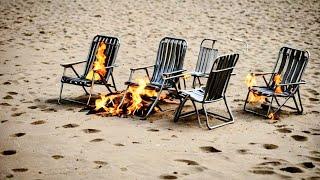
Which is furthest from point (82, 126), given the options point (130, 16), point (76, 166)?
point (130, 16)

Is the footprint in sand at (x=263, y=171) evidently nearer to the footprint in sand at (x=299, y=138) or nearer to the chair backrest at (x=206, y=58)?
the footprint in sand at (x=299, y=138)

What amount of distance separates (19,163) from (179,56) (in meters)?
3.34

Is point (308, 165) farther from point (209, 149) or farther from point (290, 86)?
point (290, 86)

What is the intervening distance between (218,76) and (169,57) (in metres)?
1.53

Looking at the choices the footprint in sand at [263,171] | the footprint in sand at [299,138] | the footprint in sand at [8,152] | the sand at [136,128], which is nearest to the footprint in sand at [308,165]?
the sand at [136,128]

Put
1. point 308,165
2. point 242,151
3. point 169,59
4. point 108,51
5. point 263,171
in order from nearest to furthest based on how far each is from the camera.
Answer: point 263,171
point 308,165
point 242,151
point 169,59
point 108,51

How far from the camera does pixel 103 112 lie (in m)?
5.83

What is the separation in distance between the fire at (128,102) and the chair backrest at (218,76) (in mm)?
1105

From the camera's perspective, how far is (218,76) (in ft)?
17.3

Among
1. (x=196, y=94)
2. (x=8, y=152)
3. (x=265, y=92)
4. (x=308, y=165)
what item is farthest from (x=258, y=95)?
(x=8, y=152)

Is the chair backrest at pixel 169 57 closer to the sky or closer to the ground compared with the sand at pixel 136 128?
closer to the sky

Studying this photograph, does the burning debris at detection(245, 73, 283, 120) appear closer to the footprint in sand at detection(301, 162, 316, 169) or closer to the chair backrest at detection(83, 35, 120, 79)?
the footprint in sand at detection(301, 162, 316, 169)

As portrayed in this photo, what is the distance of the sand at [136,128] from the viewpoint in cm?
405

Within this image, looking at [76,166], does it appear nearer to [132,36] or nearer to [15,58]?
[15,58]
